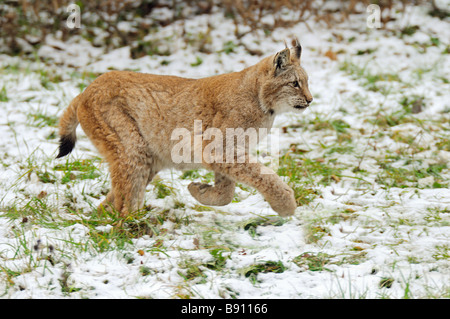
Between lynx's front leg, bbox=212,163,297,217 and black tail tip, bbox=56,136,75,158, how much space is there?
1381mm

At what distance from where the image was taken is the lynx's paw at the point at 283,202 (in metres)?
4.24

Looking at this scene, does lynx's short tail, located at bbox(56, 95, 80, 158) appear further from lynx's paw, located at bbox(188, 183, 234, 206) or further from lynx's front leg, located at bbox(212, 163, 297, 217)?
lynx's front leg, located at bbox(212, 163, 297, 217)

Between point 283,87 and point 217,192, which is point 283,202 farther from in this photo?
point 283,87

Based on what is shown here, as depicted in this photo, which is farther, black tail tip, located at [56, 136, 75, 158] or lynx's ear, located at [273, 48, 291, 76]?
black tail tip, located at [56, 136, 75, 158]

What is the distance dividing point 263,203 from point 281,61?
128cm

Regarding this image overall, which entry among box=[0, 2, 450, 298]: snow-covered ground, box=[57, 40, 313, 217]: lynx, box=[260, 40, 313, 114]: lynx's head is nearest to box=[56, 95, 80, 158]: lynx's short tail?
box=[57, 40, 313, 217]: lynx

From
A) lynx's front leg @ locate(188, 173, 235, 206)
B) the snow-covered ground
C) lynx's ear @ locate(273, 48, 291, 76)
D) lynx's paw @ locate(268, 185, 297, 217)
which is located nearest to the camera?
the snow-covered ground

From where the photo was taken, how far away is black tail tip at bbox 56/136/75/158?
4691 mm

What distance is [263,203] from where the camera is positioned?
16.3ft

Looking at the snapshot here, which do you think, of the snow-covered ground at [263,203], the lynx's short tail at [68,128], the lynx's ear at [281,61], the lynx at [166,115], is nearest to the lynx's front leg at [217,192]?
the lynx at [166,115]

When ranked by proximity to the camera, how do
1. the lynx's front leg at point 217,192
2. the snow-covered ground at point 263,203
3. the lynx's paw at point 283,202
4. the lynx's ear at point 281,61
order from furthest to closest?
the lynx's front leg at point 217,192 → the lynx's ear at point 281,61 → the lynx's paw at point 283,202 → the snow-covered ground at point 263,203

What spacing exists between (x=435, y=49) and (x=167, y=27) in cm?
433

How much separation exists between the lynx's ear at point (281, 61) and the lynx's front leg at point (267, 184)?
81 cm

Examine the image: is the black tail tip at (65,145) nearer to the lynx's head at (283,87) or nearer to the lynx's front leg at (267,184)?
the lynx's front leg at (267,184)
